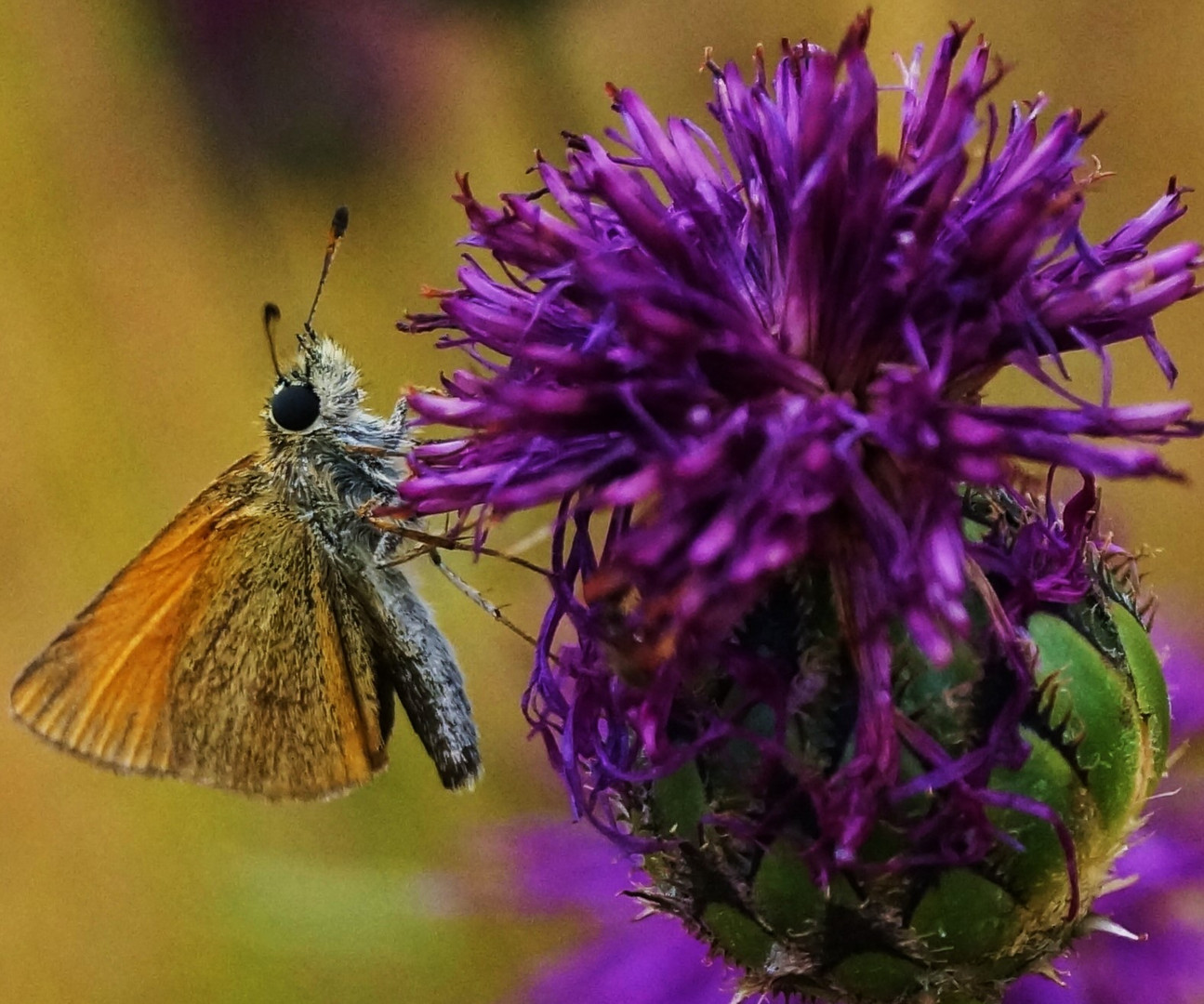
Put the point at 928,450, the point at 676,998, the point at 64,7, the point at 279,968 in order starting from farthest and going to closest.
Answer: the point at 64,7 < the point at 279,968 < the point at 676,998 < the point at 928,450

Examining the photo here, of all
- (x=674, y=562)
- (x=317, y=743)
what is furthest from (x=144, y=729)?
(x=674, y=562)

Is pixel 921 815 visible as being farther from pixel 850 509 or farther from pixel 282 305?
pixel 282 305

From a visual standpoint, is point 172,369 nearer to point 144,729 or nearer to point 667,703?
point 144,729

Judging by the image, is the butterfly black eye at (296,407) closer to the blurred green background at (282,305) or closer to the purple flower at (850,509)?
the blurred green background at (282,305)

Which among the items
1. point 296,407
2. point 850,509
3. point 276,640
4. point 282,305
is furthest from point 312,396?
point 282,305

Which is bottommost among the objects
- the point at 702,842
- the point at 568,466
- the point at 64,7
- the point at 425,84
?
the point at 702,842

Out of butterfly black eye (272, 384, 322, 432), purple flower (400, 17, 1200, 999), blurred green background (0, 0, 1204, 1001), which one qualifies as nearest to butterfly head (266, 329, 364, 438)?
butterfly black eye (272, 384, 322, 432)
